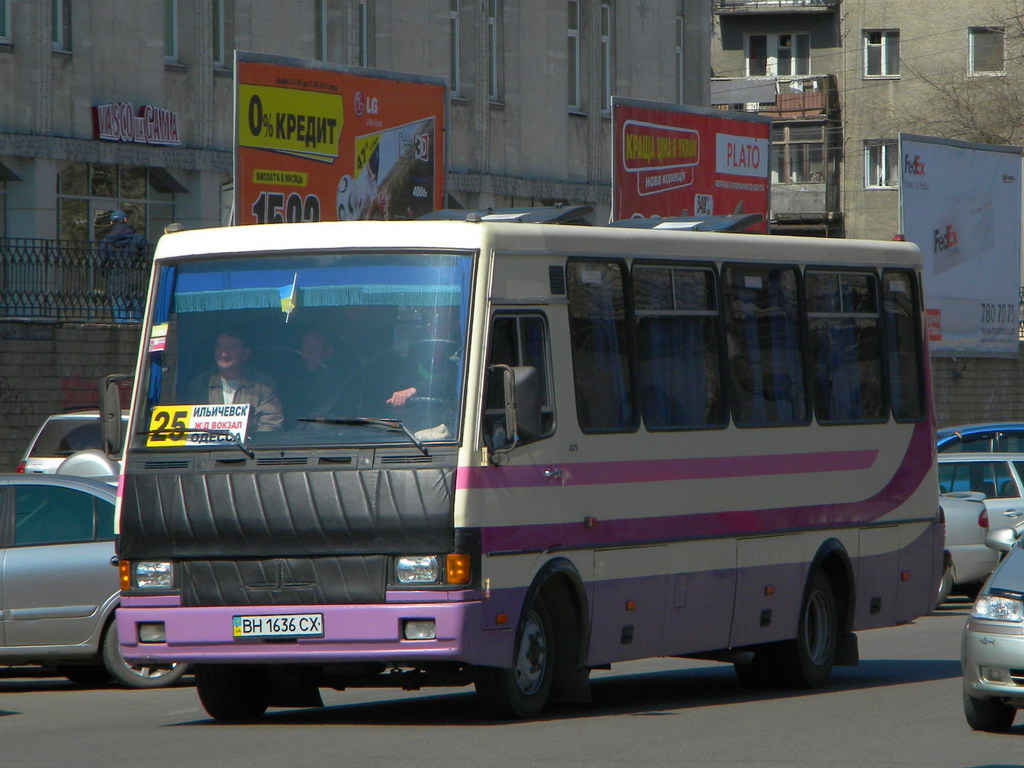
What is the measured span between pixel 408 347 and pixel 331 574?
1.24 m

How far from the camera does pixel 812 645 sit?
13.9 m

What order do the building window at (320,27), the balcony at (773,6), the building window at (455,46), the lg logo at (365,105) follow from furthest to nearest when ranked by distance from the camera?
the balcony at (773,6) → the building window at (455,46) → the building window at (320,27) → the lg logo at (365,105)

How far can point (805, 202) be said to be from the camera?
66.6 m

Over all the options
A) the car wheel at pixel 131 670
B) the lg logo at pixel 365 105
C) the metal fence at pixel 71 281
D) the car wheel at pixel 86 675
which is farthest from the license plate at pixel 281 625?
the lg logo at pixel 365 105

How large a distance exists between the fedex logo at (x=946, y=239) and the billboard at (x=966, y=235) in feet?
0.06

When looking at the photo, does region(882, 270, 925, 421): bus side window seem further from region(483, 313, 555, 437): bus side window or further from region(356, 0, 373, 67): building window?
region(356, 0, 373, 67): building window

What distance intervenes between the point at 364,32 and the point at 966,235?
13.4 m

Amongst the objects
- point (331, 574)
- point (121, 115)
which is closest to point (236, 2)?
point (121, 115)

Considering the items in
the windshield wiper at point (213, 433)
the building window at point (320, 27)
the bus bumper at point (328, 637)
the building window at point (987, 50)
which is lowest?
the bus bumper at point (328, 637)

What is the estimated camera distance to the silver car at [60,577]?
13.6 metres

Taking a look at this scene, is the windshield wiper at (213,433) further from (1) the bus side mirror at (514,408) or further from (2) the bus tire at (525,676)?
(2) the bus tire at (525,676)

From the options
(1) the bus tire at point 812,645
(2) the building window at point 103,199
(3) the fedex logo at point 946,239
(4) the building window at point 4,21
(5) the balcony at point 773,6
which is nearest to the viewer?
(1) the bus tire at point 812,645

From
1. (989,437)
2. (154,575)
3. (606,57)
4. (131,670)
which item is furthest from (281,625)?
(606,57)

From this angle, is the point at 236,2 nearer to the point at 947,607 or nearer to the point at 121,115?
the point at 121,115
